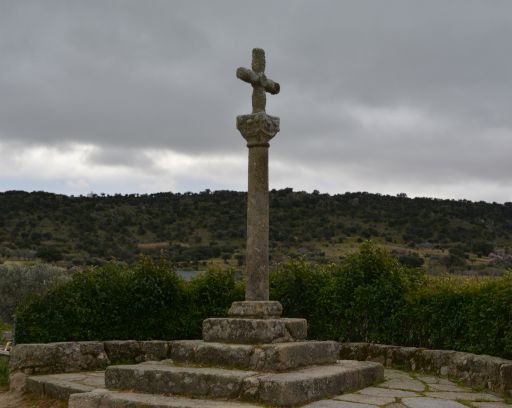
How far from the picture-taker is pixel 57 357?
976cm

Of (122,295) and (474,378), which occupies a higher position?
(122,295)

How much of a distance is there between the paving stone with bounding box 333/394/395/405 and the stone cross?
1912 mm

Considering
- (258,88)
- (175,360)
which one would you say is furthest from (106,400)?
(258,88)

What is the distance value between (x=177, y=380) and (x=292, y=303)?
4.66 m

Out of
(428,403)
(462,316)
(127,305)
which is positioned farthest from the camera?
(127,305)

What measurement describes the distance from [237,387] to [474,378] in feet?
11.8

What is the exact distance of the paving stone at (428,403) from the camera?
22.8 ft

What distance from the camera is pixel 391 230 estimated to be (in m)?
35.3

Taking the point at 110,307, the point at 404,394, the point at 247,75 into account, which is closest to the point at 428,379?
the point at 404,394

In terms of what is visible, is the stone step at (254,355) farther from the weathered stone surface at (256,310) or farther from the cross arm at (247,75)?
the cross arm at (247,75)

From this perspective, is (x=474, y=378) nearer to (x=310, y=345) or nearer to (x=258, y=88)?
(x=310, y=345)

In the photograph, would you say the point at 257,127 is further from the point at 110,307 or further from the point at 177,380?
the point at 110,307

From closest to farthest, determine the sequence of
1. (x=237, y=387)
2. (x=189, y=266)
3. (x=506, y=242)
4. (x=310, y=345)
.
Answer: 1. (x=237, y=387)
2. (x=310, y=345)
3. (x=189, y=266)
4. (x=506, y=242)

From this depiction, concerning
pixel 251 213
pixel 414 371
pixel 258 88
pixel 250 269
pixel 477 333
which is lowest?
pixel 414 371
